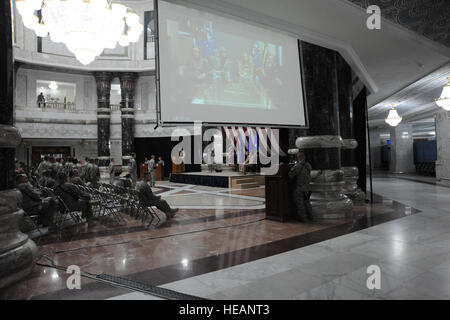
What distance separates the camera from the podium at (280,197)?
561 centimetres

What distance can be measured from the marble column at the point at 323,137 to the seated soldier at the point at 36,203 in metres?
4.68

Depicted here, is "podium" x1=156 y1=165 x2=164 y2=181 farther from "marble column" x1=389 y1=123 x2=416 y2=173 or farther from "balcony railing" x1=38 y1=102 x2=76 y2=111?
"marble column" x1=389 y1=123 x2=416 y2=173

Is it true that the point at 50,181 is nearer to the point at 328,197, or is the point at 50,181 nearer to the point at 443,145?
the point at 328,197

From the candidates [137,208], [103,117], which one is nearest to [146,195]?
[137,208]

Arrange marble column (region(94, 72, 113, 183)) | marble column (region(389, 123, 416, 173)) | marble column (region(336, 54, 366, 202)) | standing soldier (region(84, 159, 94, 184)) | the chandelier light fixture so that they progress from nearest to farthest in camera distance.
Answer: marble column (region(336, 54, 366, 202)) → standing soldier (region(84, 159, 94, 184)) → marble column (region(94, 72, 113, 183)) → the chandelier light fixture → marble column (region(389, 123, 416, 173))

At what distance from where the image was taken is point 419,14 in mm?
5223

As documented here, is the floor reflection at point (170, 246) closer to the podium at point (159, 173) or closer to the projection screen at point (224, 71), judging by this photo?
the projection screen at point (224, 71)

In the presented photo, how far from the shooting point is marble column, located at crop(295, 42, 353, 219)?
19.1ft

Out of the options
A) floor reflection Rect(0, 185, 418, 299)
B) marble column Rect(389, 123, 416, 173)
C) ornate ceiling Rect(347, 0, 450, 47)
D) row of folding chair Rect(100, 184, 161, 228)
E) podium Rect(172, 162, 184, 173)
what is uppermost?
ornate ceiling Rect(347, 0, 450, 47)

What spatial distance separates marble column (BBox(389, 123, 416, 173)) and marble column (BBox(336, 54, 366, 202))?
47.8ft

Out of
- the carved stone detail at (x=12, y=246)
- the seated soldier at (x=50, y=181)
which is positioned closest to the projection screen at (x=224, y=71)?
the carved stone detail at (x=12, y=246)

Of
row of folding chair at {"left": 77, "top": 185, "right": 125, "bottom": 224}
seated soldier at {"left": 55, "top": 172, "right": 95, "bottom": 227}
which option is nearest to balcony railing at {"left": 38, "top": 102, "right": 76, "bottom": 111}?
row of folding chair at {"left": 77, "top": 185, "right": 125, "bottom": 224}

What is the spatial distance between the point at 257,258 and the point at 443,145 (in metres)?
15.5

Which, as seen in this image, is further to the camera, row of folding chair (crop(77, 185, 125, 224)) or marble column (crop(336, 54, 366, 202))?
marble column (crop(336, 54, 366, 202))
